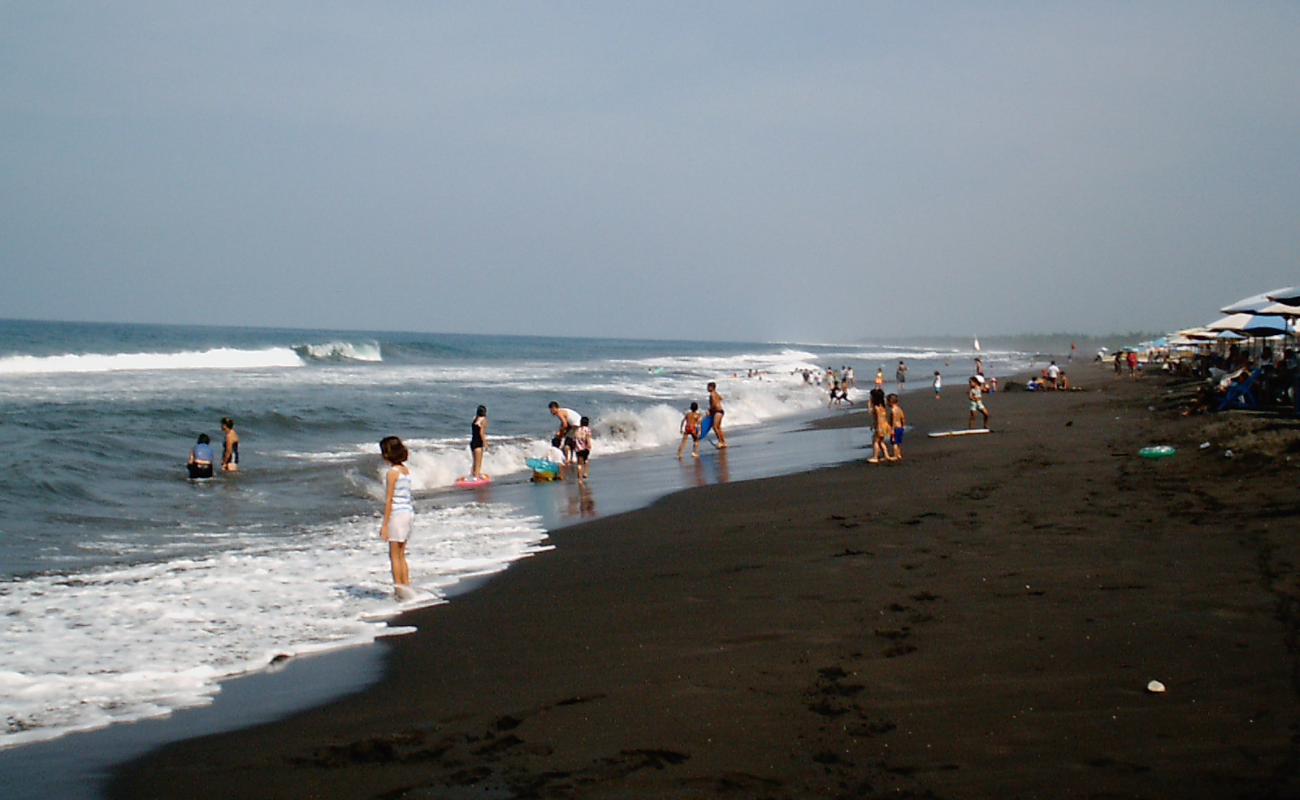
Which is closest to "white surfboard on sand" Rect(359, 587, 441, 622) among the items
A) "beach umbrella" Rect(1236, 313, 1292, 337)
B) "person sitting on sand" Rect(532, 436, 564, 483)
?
"person sitting on sand" Rect(532, 436, 564, 483)

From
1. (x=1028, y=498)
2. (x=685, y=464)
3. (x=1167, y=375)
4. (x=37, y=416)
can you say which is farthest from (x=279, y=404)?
(x=1167, y=375)

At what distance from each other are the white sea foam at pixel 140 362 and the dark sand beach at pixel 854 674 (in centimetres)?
5379

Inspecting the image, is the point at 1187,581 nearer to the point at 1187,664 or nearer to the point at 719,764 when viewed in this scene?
the point at 1187,664

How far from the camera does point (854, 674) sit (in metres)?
5.50

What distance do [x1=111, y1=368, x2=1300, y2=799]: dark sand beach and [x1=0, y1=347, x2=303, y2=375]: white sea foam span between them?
53791mm

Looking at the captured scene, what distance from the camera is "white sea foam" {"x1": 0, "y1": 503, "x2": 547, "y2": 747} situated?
6.20 meters

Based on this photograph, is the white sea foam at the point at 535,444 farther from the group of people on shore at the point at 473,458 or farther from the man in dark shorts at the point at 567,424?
the man in dark shorts at the point at 567,424

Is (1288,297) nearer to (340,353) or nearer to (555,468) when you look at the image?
(555,468)

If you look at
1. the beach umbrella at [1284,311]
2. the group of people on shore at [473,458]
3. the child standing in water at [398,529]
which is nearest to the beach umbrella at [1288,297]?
the beach umbrella at [1284,311]

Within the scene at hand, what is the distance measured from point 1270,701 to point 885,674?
175 centimetres

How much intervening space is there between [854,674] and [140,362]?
67034 millimetres

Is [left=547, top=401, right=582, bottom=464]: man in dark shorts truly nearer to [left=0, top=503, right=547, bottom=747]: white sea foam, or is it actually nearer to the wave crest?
[left=0, top=503, right=547, bottom=747]: white sea foam

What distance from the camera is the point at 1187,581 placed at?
677cm

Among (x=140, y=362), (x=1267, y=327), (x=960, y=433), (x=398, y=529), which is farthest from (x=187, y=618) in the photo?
(x=140, y=362)
